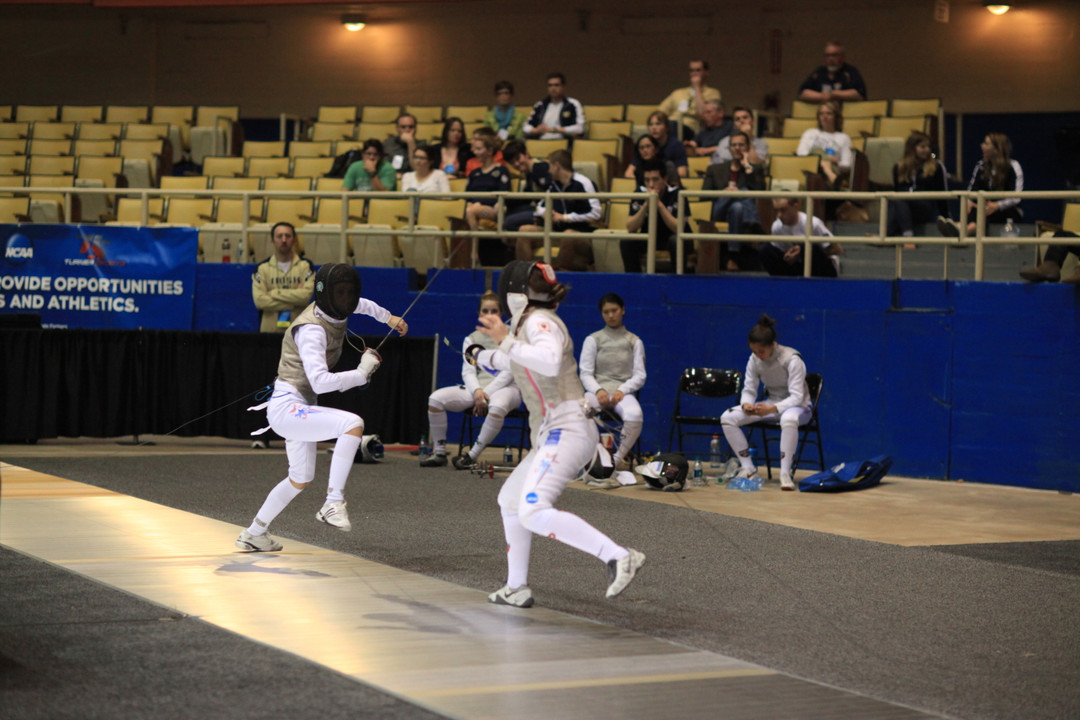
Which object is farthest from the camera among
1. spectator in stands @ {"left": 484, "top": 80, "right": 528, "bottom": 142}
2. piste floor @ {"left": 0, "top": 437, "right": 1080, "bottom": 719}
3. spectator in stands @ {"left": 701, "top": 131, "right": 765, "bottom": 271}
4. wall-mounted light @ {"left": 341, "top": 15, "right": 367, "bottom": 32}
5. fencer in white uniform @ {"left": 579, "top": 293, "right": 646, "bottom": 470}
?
wall-mounted light @ {"left": 341, "top": 15, "right": 367, "bottom": 32}

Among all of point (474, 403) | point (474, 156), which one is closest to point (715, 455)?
point (474, 403)

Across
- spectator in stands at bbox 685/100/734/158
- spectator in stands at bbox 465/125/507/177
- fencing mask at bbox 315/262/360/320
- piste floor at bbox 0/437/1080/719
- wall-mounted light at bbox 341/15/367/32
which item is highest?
wall-mounted light at bbox 341/15/367/32

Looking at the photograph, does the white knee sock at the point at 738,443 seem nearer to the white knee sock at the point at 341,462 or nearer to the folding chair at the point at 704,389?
the folding chair at the point at 704,389

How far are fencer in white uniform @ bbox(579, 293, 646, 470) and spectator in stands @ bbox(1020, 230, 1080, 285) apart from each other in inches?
139

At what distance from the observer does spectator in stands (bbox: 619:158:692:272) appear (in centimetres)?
1334

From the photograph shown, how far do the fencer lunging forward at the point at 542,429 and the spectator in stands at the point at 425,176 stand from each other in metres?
8.27

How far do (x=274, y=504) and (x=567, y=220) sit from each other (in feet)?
21.8

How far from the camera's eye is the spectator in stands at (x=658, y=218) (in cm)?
1334

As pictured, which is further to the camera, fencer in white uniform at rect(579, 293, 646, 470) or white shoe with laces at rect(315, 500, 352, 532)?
fencer in white uniform at rect(579, 293, 646, 470)

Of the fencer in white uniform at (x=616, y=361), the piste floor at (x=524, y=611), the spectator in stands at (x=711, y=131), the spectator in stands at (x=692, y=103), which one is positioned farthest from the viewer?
the spectator in stands at (x=692, y=103)

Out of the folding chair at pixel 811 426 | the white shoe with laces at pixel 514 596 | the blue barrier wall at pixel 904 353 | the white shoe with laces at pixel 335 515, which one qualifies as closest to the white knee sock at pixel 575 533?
the white shoe with laces at pixel 514 596

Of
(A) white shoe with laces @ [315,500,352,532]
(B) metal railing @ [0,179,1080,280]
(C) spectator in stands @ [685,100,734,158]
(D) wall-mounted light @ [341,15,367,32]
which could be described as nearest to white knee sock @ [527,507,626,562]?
(A) white shoe with laces @ [315,500,352,532]

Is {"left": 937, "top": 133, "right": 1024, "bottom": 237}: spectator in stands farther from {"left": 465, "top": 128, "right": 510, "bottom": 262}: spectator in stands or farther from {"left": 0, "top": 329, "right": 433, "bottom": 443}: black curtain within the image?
{"left": 0, "top": 329, "right": 433, "bottom": 443}: black curtain

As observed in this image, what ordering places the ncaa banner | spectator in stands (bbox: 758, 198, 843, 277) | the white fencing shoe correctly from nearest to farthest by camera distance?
1. the white fencing shoe
2. spectator in stands (bbox: 758, 198, 843, 277)
3. the ncaa banner
